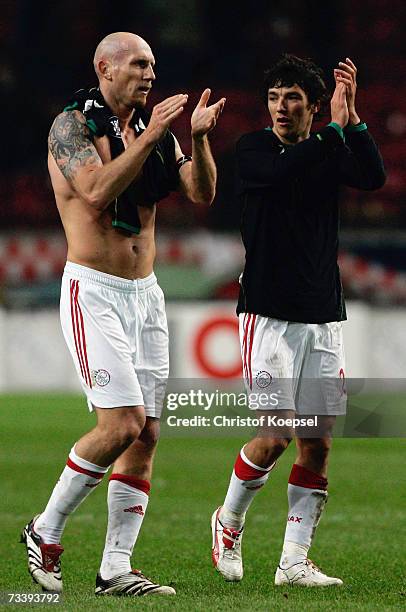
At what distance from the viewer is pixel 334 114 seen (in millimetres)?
5109

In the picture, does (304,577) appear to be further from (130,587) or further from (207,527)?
(207,527)

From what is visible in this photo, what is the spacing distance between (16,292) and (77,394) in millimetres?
3188

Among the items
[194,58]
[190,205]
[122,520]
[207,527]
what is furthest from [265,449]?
[194,58]

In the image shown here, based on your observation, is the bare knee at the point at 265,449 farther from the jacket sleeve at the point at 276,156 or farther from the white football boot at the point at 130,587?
the jacket sleeve at the point at 276,156

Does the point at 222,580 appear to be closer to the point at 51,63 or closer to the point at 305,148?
the point at 305,148

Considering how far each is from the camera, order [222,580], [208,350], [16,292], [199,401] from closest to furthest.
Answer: [222,580], [199,401], [208,350], [16,292]

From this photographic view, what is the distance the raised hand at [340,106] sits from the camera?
508 centimetres

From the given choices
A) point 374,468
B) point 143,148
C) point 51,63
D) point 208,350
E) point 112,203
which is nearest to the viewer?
point 143,148

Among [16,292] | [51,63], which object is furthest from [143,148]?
[51,63]

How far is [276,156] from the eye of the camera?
510cm

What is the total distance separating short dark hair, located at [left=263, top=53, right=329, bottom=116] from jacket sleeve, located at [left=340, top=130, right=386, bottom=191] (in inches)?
8.2

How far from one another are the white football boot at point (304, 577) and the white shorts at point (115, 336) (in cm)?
83

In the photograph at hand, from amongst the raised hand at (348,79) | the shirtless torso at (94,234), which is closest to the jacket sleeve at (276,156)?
the raised hand at (348,79)

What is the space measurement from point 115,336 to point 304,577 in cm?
124
